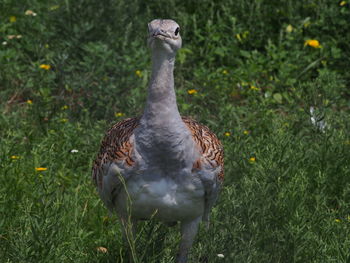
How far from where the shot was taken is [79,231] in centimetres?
465

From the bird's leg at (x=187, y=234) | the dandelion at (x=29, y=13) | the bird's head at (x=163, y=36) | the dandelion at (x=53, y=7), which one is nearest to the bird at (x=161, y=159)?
the bird's head at (x=163, y=36)

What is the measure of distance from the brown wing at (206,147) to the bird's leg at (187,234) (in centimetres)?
27

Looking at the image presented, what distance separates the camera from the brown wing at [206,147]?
13.3 ft

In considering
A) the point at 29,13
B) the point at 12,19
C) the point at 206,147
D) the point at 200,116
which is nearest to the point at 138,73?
the point at 200,116

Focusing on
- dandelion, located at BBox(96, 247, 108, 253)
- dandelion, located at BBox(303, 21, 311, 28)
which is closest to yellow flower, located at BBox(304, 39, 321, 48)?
dandelion, located at BBox(303, 21, 311, 28)

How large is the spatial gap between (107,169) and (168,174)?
33cm

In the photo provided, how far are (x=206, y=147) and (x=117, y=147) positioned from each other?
0.46m

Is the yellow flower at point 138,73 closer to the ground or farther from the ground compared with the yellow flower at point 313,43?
closer to the ground

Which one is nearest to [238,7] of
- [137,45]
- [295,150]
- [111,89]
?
[137,45]

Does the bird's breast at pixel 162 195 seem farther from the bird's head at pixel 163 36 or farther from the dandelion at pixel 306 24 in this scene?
the dandelion at pixel 306 24

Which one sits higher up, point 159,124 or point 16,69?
point 159,124

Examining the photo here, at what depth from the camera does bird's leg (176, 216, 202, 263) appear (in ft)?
13.8

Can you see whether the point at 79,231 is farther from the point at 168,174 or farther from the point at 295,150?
the point at 295,150

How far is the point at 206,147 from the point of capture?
414cm
